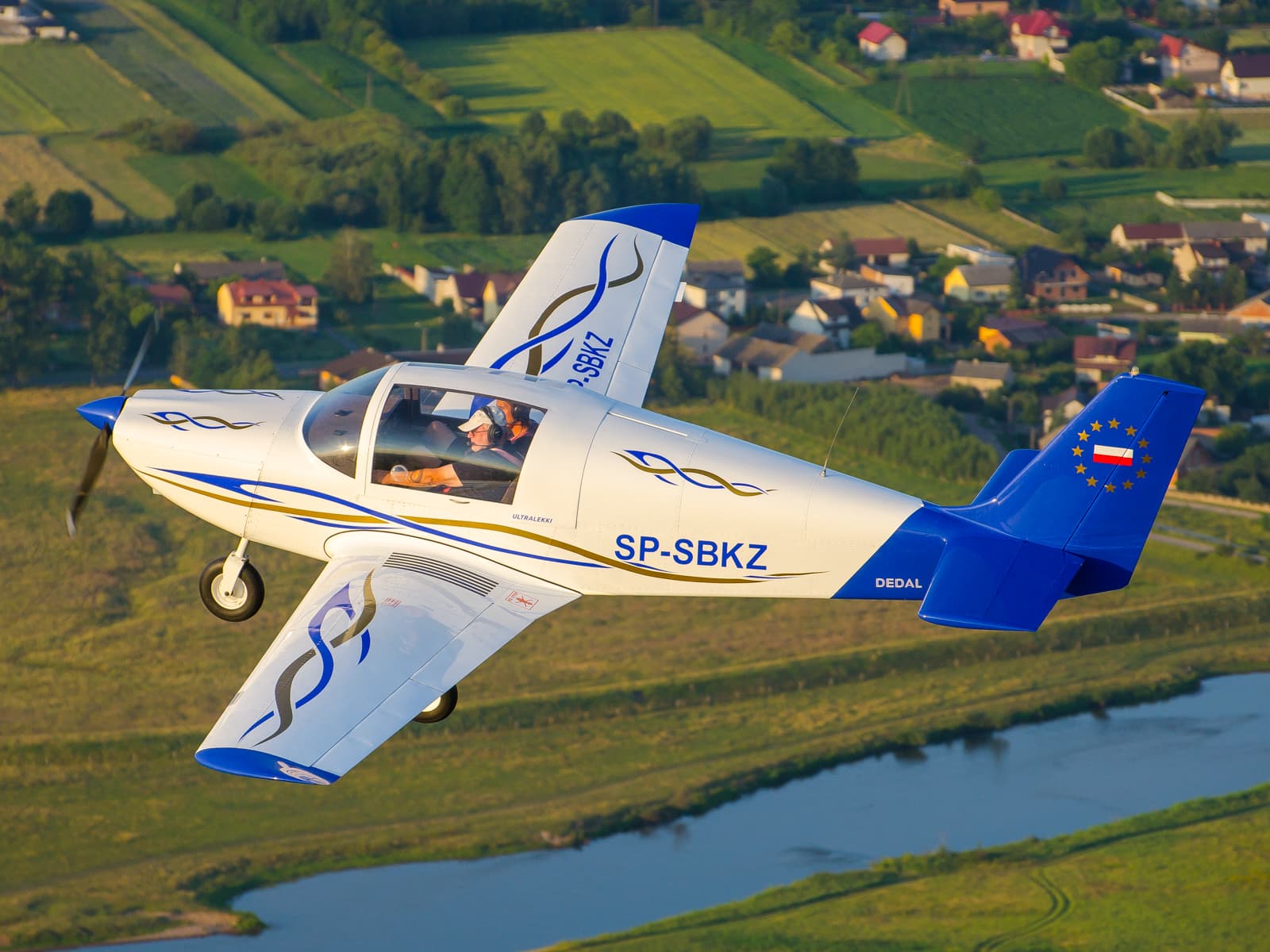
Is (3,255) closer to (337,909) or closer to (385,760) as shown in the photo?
(385,760)

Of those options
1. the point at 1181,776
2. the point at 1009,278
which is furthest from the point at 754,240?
the point at 1181,776

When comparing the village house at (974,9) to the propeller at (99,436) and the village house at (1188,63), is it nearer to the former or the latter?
the village house at (1188,63)

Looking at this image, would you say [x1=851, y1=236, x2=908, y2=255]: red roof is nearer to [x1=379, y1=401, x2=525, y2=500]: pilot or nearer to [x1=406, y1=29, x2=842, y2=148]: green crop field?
[x1=406, y1=29, x2=842, y2=148]: green crop field

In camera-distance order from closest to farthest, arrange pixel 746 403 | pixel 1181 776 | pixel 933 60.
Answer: pixel 1181 776
pixel 746 403
pixel 933 60

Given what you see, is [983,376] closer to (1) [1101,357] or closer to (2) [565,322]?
(1) [1101,357]

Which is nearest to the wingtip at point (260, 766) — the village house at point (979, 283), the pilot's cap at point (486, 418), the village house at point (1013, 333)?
the pilot's cap at point (486, 418)

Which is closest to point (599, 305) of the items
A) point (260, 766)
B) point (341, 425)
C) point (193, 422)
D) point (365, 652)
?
point (341, 425)

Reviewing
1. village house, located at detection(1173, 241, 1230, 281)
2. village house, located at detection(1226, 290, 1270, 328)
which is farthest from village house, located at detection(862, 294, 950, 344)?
village house, located at detection(1173, 241, 1230, 281)
